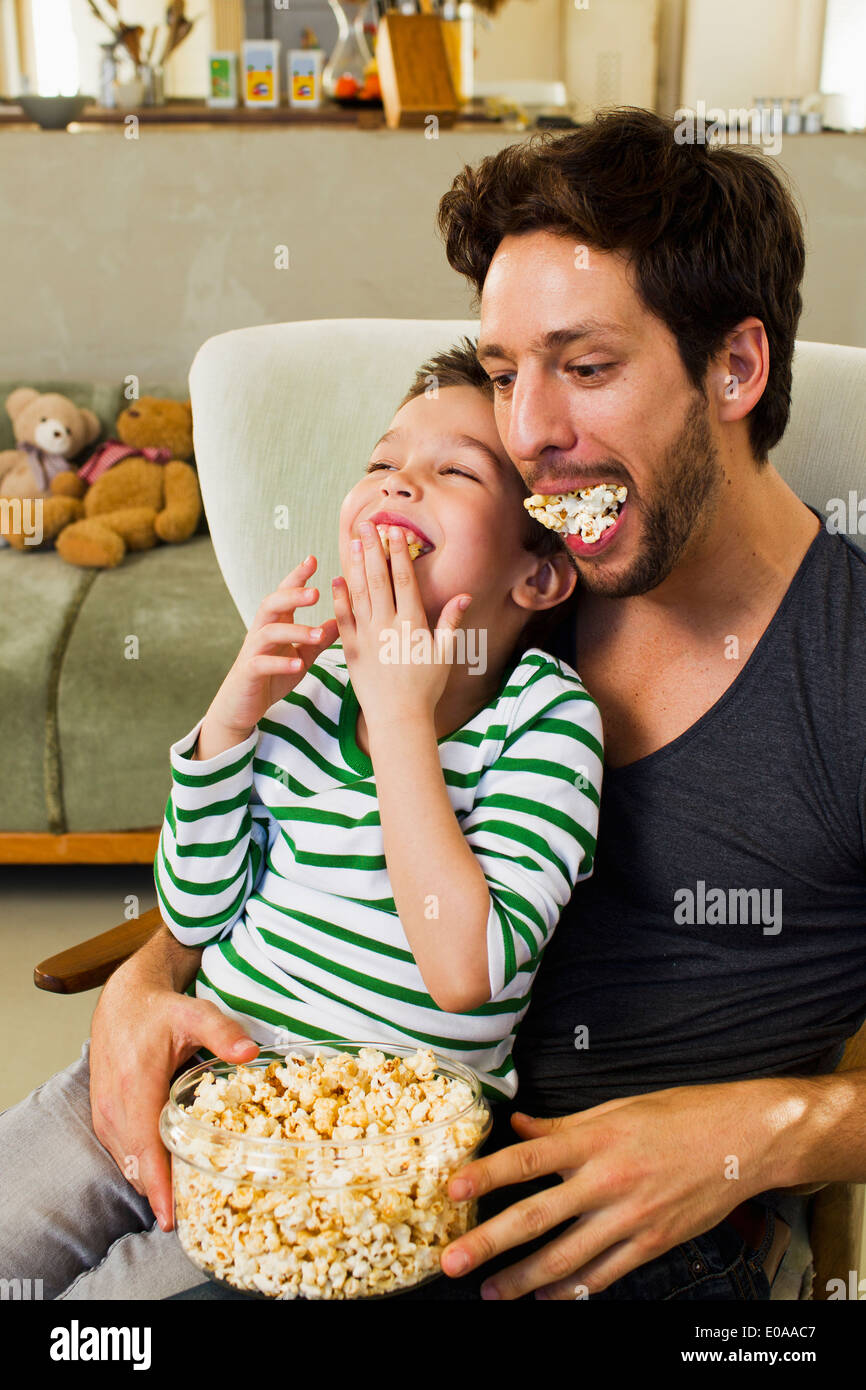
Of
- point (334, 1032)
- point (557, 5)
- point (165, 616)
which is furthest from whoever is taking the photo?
point (557, 5)

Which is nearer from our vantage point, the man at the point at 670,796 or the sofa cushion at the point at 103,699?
the man at the point at 670,796

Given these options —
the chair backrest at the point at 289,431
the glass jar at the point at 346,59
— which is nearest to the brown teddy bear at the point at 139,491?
the chair backrest at the point at 289,431

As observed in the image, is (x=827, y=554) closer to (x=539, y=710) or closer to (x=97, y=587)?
(x=539, y=710)

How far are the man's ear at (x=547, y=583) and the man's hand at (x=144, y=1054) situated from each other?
0.49 m

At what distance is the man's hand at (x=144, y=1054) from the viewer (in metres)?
1.07

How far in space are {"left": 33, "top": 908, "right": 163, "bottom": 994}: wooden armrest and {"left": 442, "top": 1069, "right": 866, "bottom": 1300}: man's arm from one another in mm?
482

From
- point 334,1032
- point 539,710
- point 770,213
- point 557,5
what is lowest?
point 334,1032

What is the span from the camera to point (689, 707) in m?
1.23

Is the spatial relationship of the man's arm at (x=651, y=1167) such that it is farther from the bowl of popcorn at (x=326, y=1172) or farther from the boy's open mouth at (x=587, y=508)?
the boy's open mouth at (x=587, y=508)

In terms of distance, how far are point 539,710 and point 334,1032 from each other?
336mm

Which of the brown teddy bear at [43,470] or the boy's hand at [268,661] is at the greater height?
the boy's hand at [268,661]

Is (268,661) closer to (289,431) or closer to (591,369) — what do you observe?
(591,369)

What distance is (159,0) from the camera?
801cm
